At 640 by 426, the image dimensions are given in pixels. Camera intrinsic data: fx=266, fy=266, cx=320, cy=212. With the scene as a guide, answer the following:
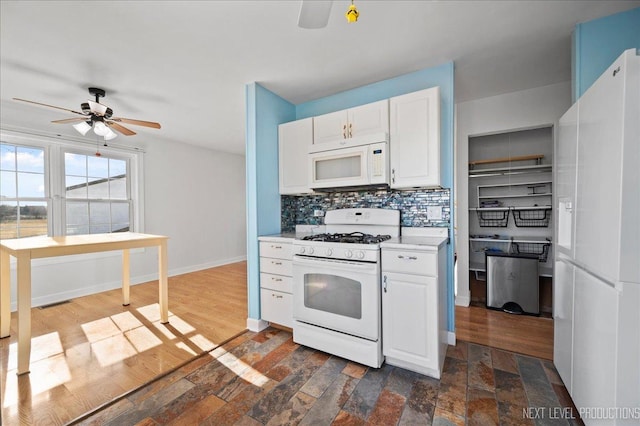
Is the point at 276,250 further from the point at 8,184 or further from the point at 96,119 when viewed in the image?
the point at 8,184

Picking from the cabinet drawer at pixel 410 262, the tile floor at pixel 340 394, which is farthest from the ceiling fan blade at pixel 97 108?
the cabinet drawer at pixel 410 262

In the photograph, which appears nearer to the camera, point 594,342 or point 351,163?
point 594,342

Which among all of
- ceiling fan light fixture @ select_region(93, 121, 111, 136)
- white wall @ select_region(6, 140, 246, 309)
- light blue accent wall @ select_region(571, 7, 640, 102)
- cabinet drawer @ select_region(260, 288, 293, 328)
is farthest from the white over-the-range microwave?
white wall @ select_region(6, 140, 246, 309)

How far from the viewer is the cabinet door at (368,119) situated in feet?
7.72

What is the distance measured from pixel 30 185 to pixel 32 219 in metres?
0.43

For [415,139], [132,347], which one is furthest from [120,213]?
[415,139]

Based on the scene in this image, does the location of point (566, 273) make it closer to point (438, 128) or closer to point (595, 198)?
point (595, 198)

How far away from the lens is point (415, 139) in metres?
2.23

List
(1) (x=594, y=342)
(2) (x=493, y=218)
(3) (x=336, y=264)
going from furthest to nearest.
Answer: (2) (x=493, y=218), (3) (x=336, y=264), (1) (x=594, y=342)

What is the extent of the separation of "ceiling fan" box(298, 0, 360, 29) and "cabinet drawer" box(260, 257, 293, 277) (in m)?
1.83

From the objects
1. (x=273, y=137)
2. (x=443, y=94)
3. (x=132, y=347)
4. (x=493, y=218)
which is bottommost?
(x=132, y=347)

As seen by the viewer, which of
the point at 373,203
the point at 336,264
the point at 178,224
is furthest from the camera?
the point at 178,224

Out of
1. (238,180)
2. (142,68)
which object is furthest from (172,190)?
(142,68)

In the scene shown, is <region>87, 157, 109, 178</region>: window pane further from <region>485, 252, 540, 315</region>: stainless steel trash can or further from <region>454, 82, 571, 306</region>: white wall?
<region>485, 252, 540, 315</region>: stainless steel trash can
